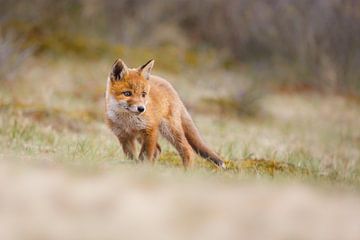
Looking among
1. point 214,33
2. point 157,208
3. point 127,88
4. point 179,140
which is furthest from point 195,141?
point 214,33

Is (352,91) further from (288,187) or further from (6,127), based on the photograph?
(288,187)

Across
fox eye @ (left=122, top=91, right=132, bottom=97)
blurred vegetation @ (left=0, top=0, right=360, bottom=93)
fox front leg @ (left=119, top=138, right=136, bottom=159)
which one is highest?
blurred vegetation @ (left=0, top=0, right=360, bottom=93)

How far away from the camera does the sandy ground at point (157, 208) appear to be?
459cm

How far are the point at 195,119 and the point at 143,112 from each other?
25.5 ft

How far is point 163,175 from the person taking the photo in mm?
6750

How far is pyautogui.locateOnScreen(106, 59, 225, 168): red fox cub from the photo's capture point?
317 inches

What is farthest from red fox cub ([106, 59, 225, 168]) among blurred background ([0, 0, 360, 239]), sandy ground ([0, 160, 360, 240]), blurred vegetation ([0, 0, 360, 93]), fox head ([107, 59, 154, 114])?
blurred vegetation ([0, 0, 360, 93])

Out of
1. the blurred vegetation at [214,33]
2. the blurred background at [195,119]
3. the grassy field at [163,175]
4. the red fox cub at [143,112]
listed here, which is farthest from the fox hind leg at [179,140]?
the blurred vegetation at [214,33]

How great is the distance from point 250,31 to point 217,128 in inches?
547

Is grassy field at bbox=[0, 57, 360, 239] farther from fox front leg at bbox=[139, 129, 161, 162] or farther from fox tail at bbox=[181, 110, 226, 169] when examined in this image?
fox front leg at bbox=[139, 129, 161, 162]

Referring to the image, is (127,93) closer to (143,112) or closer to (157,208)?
(143,112)

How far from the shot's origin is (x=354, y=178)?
29.5 feet

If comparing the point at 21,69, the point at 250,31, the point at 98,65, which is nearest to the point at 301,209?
the point at 21,69

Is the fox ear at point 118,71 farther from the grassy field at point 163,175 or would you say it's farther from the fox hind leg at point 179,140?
the grassy field at point 163,175
